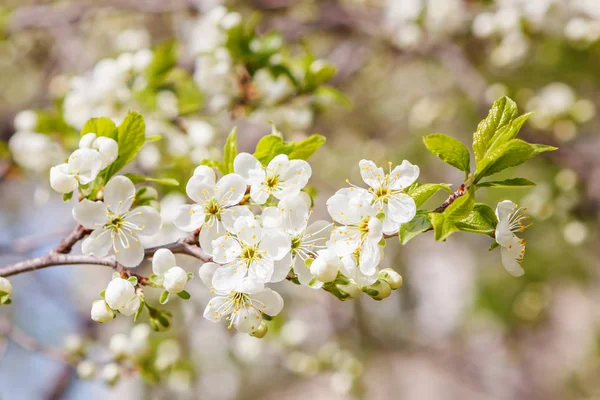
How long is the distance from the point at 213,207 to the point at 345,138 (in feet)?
9.71

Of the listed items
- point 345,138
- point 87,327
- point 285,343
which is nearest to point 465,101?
point 345,138

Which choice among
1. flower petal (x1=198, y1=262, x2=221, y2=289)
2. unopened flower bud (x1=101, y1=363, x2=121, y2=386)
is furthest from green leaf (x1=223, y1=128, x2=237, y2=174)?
unopened flower bud (x1=101, y1=363, x2=121, y2=386)

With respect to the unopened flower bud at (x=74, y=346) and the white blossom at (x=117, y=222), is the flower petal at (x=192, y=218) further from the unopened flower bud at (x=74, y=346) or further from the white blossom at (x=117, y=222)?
the unopened flower bud at (x=74, y=346)

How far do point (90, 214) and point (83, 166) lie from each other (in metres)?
0.07

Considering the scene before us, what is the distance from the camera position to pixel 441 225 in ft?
1.88

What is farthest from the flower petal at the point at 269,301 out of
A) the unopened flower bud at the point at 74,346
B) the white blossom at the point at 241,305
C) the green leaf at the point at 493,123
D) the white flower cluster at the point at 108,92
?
the white flower cluster at the point at 108,92

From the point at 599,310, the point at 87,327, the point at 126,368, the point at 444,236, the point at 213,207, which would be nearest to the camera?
the point at 444,236

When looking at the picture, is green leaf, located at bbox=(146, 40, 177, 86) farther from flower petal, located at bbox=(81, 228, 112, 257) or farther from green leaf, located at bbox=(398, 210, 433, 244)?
green leaf, located at bbox=(398, 210, 433, 244)

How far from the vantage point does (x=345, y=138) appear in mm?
3557

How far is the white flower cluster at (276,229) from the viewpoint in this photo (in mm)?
603

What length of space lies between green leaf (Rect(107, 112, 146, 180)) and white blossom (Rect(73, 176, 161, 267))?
4cm

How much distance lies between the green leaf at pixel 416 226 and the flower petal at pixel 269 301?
18 centimetres

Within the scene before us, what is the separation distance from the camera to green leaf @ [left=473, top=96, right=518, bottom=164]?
0.61 m

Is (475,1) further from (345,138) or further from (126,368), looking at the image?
(126,368)
